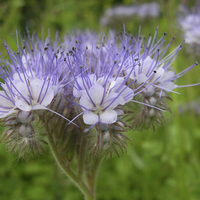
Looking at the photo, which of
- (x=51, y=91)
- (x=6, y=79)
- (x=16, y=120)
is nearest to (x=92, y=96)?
(x=51, y=91)

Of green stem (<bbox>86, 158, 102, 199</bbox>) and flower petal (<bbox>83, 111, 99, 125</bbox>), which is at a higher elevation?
flower petal (<bbox>83, 111, 99, 125</bbox>)

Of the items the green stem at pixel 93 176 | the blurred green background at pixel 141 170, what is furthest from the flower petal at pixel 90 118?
the blurred green background at pixel 141 170

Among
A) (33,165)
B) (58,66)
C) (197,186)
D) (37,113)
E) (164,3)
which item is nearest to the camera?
(37,113)

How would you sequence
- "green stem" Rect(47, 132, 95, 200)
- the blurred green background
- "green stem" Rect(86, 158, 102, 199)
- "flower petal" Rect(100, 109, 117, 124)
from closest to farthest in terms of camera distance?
"flower petal" Rect(100, 109, 117, 124), "green stem" Rect(47, 132, 95, 200), "green stem" Rect(86, 158, 102, 199), the blurred green background

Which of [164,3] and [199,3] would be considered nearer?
[164,3]

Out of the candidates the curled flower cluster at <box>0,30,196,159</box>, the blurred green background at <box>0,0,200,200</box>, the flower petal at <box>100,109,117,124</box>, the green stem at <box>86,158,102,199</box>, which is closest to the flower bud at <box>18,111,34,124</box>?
the curled flower cluster at <box>0,30,196,159</box>

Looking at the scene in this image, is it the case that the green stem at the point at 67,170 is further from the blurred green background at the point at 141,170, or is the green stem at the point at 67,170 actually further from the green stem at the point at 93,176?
the blurred green background at the point at 141,170

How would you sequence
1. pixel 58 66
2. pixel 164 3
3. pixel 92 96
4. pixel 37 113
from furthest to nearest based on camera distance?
pixel 164 3 → pixel 58 66 → pixel 37 113 → pixel 92 96

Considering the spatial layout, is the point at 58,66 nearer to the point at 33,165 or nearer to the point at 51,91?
the point at 51,91

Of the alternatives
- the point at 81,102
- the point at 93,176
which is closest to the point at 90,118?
the point at 81,102

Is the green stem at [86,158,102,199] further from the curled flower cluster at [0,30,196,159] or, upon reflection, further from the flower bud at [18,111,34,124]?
the flower bud at [18,111,34,124]

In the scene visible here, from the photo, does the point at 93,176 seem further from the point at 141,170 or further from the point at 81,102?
Result: the point at 141,170
